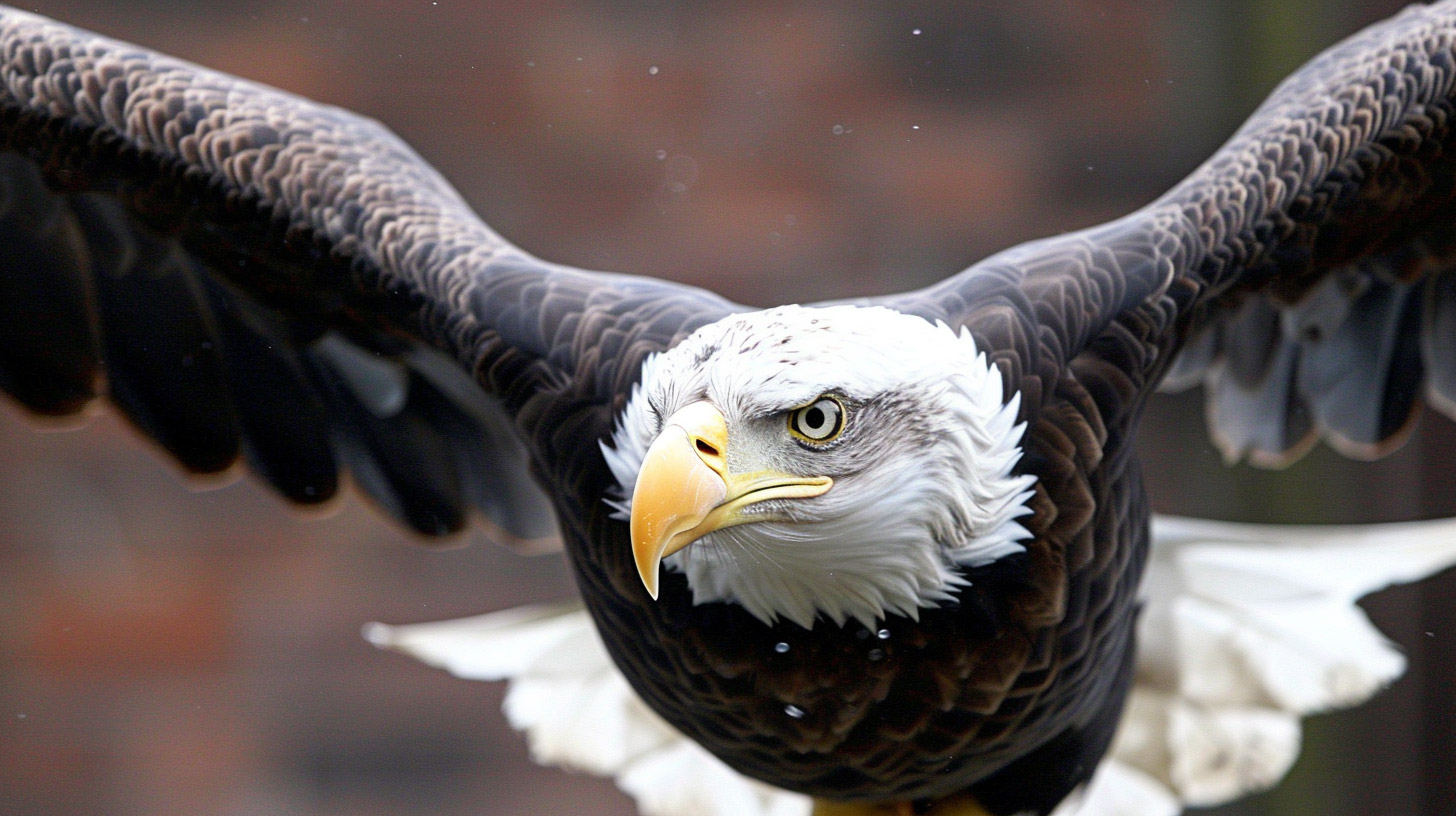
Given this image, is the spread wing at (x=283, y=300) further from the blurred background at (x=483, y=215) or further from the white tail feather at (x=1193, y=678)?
the blurred background at (x=483, y=215)

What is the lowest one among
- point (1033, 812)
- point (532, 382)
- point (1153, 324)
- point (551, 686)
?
point (551, 686)

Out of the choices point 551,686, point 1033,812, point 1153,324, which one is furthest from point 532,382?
point 551,686

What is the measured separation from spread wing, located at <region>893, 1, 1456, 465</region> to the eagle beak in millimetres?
303

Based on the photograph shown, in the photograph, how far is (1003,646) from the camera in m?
1.43

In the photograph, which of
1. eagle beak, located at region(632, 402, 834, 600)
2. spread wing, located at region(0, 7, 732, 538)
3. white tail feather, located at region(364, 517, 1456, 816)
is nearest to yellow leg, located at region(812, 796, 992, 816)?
white tail feather, located at region(364, 517, 1456, 816)

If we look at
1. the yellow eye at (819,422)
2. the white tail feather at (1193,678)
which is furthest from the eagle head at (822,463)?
the white tail feather at (1193,678)

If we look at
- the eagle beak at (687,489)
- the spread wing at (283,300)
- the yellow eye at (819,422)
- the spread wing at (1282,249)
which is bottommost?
the spread wing at (283,300)

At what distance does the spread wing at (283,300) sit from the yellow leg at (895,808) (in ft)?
1.79

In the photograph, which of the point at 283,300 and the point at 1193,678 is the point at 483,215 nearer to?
the point at 283,300

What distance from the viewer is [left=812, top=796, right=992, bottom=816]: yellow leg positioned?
75.2 inches

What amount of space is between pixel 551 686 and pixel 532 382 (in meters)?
1.00

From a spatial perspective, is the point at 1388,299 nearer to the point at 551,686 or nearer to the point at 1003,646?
the point at 1003,646

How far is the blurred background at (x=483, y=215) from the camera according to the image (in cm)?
323

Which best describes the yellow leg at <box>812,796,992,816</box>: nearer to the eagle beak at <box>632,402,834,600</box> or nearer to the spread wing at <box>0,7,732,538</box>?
the spread wing at <box>0,7,732,538</box>
